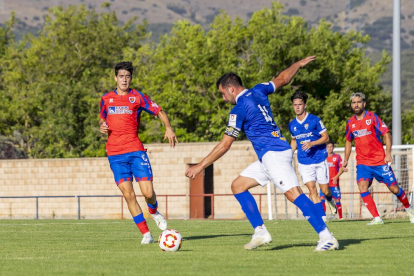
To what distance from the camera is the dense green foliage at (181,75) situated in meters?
41.8

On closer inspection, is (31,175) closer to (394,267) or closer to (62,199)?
(62,199)

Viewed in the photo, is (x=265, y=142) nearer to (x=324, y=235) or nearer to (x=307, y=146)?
(x=324, y=235)

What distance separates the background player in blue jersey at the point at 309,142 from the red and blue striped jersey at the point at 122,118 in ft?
14.2

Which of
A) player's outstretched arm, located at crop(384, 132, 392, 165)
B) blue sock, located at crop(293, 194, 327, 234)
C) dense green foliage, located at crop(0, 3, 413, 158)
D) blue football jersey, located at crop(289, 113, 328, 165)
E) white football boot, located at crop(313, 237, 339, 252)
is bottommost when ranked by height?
white football boot, located at crop(313, 237, 339, 252)

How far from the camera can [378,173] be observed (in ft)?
46.8

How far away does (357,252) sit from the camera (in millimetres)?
8312

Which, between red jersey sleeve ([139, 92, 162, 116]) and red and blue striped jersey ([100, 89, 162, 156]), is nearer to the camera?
red and blue striped jersey ([100, 89, 162, 156])

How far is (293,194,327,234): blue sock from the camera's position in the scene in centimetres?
835

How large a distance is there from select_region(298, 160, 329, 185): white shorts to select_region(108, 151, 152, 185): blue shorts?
5.03 metres

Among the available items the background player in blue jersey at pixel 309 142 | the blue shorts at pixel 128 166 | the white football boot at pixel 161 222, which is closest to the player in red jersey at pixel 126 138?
the blue shorts at pixel 128 166

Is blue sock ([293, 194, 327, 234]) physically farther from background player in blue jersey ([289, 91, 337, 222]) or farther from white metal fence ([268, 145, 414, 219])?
white metal fence ([268, 145, 414, 219])

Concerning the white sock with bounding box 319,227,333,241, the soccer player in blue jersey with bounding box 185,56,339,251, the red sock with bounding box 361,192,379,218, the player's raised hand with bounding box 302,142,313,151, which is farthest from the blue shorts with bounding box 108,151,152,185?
the red sock with bounding box 361,192,379,218

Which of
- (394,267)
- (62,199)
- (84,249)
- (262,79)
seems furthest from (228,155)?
(394,267)

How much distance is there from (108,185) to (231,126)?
25.3 m
